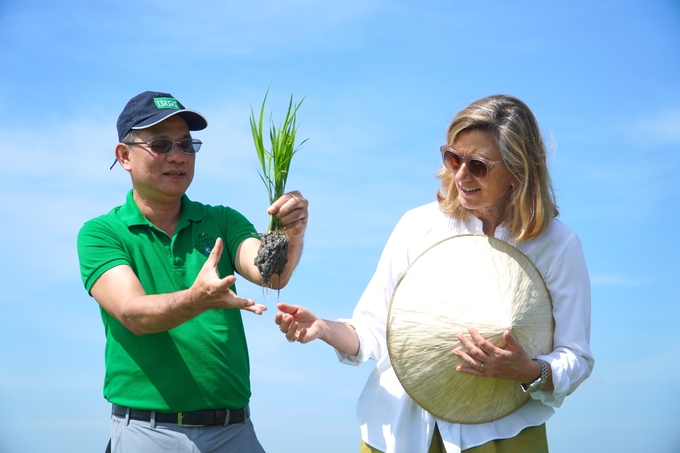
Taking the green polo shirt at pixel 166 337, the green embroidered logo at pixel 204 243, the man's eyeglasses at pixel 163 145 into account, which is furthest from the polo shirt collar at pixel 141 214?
the man's eyeglasses at pixel 163 145

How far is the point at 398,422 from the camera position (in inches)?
122

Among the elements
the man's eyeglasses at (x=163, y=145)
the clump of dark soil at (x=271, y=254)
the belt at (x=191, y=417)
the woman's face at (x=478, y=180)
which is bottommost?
the belt at (x=191, y=417)

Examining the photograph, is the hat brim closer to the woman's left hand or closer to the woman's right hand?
the woman's right hand

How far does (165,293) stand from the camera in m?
3.39

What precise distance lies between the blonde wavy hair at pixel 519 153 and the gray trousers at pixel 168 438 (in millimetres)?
1694

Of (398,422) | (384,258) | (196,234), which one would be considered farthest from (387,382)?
(196,234)

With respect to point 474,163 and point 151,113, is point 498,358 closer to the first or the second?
point 474,163

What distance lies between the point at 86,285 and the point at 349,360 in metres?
1.38

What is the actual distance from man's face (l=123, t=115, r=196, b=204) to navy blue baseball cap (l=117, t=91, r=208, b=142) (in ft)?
0.15

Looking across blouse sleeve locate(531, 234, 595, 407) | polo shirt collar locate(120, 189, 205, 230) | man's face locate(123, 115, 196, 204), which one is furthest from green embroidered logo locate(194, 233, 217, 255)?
blouse sleeve locate(531, 234, 595, 407)

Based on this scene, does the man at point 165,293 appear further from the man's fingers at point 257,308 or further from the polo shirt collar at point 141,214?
the man's fingers at point 257,308

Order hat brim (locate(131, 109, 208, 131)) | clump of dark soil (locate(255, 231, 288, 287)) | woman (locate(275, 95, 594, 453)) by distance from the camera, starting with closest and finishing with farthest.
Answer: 1. woman (locate(275, 95, 594, 453))
2. clump of dark soil (locate(255, 231, 288, 287))
3. hat brim (locate(131, 109, 208, 131))

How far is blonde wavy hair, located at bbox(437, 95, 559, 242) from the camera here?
3.16 m

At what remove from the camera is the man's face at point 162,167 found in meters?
3.71
